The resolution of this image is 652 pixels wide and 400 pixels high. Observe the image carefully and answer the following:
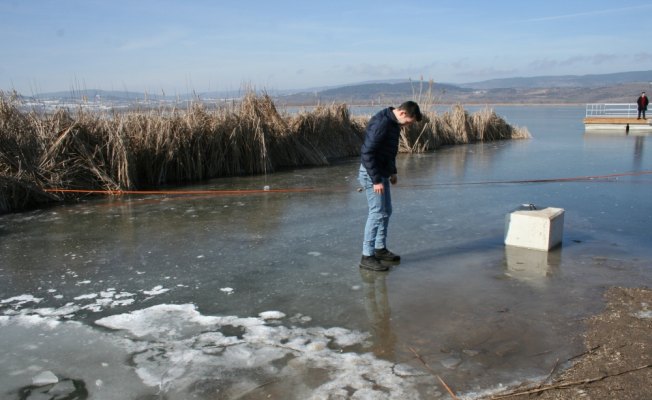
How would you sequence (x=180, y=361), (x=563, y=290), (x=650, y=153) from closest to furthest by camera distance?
(x=180, y=361) → (x=563, y=290) → (x=650, y=153)

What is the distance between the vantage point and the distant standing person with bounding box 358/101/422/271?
15.6 ft

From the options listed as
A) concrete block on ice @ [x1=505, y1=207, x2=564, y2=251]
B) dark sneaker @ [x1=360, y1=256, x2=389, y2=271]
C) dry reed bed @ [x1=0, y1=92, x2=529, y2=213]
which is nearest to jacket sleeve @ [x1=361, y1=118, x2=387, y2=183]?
dark sneaker @ [x1=360, y1=256, x2=389, y2=271]

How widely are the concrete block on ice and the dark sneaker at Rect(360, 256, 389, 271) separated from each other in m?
1.63

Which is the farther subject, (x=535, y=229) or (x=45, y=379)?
(x=535, y=229)

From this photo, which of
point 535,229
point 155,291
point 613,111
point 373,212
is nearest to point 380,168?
point 373,212

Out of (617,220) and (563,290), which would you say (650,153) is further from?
(563,290)

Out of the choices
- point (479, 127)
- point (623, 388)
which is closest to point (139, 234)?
point (623, 388)

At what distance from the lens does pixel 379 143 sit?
4762mm

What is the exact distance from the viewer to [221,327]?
3766 millimetres

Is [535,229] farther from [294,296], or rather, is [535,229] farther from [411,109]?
[294,296]

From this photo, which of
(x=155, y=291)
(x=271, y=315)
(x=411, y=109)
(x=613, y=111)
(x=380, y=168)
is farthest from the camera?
(x=613, y=111)

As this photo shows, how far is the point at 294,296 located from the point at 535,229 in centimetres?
274

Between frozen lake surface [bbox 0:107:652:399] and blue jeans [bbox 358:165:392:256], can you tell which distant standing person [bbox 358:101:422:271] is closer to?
blue jeans [bbox 358:165:392:256]

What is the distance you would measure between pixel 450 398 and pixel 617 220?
199 inches
